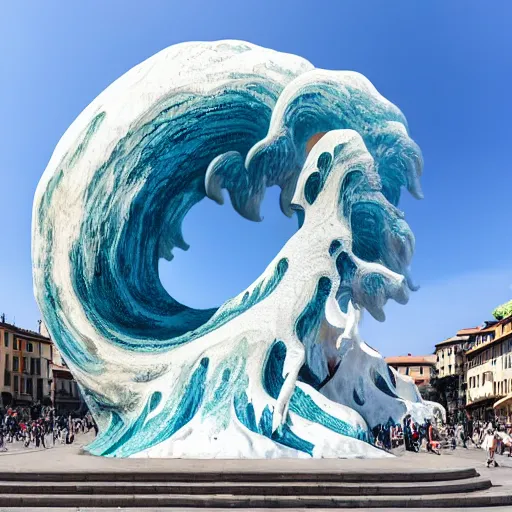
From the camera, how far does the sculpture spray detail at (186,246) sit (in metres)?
16.3

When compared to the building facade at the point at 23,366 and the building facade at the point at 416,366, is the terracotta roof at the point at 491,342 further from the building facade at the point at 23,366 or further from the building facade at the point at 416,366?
the building facade at the point at 23,366

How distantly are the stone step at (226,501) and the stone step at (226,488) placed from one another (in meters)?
0.14

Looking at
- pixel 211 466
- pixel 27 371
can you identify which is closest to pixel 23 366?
pixel 27 371

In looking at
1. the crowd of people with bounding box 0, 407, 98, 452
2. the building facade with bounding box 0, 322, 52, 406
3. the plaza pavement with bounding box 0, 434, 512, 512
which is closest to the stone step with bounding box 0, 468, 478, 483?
the plaza pavement with bounding box 0, 434, 512, 512

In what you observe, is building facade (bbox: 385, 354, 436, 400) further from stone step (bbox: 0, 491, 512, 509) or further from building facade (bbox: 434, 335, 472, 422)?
stone step (bbox: 0, 491, 512, 509)

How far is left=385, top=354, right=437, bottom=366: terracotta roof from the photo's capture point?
84.2 metres

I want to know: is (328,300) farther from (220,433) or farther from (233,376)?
(220,433)

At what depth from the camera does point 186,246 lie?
20.2 meters

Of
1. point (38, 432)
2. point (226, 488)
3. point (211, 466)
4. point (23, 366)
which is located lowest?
point (226, 488)

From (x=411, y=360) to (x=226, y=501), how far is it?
256 feet

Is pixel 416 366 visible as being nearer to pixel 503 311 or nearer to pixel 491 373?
pixel 503 311

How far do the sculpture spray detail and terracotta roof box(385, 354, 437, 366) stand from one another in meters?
65.0

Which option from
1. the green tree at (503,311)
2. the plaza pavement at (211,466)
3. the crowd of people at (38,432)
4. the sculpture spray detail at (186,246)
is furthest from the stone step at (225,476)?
the green tree at (503,311)

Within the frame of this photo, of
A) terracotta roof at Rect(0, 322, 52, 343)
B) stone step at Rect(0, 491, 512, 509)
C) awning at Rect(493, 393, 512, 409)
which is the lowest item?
stone step at Rect(0, 491, 512, 509)
